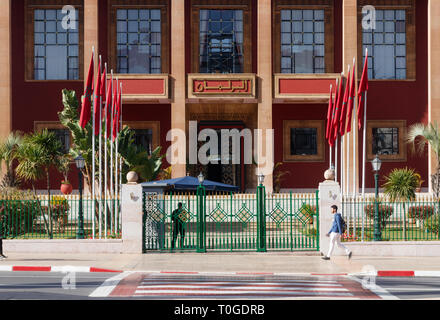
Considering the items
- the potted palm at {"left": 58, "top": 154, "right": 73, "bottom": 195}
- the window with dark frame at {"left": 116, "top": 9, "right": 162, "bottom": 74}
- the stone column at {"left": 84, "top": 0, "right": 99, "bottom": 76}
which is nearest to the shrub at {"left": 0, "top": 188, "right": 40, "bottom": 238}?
the potted palm at {"left": 58, "top": 154, "right": 73, "bottom": 195}

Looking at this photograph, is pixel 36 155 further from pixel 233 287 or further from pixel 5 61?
pixel 233 287

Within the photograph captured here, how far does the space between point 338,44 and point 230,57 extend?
6.66 metres

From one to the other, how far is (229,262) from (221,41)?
2065 cm

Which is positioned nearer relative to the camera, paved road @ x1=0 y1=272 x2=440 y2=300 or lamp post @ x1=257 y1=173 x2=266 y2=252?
paved road @ x1=0 y1=272 x2=440 y2=300

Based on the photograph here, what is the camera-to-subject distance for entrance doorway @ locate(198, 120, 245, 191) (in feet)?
124

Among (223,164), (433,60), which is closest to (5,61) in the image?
(223,164)

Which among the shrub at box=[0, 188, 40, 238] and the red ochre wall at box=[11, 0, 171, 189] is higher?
the red ochre wall at box=[11, 0, 171, 189]

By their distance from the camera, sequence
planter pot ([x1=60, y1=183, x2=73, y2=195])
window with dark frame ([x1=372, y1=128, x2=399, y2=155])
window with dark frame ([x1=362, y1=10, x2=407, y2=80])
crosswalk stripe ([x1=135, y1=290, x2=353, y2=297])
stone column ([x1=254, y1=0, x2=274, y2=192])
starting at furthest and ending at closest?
window with dark frame ([x1=372, y1=128, x2=399, y2=155])
window with dark frame ([x1=362, y1=10, x2=407, y2=80])
planter pot ([x1=60, y1=183, x2=73, y2=195])
stone column ([x1=254, y1=0, x2=274, y2=192])
crosswalk stripe ([x1=135, y1=290, x2=353, y2=297])

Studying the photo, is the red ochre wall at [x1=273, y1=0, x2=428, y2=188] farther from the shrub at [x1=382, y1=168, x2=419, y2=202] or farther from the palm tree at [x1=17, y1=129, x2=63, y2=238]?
the palm tree at [x1=17, y1=129, x2=63, y2=238]

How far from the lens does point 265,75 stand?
3469cm

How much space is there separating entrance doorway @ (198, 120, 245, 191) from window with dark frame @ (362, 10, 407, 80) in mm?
9040

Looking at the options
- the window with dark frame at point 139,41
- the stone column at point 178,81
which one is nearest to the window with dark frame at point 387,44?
the stone column at point 178,81

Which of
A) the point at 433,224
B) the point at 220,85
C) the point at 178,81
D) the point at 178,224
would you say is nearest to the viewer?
the point at 178,224

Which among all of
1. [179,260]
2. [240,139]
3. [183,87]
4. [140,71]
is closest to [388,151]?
[240,139]
